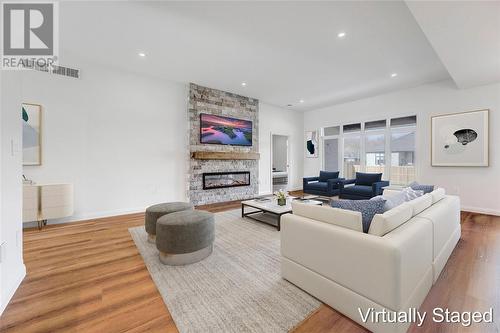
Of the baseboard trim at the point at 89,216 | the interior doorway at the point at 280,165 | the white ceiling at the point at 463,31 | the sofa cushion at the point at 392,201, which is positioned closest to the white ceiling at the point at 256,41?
the white ceiling at the point at 463,31

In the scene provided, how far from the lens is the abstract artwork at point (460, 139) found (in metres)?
4.28

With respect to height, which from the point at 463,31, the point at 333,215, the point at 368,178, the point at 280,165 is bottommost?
the point at 333,215

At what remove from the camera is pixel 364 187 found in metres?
4.79

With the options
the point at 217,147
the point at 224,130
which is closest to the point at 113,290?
the point at 217,147

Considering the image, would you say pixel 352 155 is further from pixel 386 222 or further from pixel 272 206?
pixel 386 222

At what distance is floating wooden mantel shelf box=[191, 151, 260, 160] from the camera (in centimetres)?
507

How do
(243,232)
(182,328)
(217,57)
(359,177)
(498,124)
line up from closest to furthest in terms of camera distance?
(182,328)
(243,232)
(217,57)
(498,124)
(359,177)

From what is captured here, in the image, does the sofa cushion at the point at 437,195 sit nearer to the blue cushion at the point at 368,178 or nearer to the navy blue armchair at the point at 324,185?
the blue cushion at the point at 368,178

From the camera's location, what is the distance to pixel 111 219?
393cm

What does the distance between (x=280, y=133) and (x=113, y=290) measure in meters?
6.24

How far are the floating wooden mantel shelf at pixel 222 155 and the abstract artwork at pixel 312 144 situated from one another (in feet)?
8.33

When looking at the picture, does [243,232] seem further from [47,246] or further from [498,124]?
[498,124]

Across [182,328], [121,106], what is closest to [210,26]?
[121,106]

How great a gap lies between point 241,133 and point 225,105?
35.8 inches
